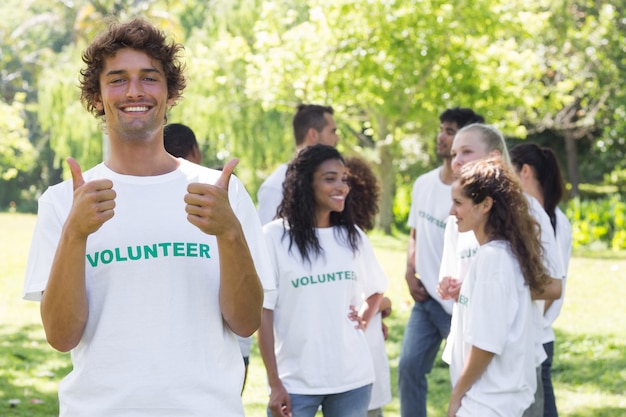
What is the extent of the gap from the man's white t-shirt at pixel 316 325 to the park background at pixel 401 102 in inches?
124

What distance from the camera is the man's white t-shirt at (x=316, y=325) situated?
4.88m

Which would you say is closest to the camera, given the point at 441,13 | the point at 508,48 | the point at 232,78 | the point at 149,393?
the point at 149,393

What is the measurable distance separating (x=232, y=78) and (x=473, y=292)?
2537 centimetres

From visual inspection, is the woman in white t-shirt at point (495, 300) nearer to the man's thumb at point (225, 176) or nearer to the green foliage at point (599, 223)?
the man's thumb at point (225, 176)

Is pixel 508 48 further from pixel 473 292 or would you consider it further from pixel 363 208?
pixel 473 292

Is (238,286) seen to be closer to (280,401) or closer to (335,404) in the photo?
(280,401)

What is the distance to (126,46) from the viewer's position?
3162 millimetres

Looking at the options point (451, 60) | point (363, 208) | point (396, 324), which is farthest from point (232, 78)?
point (363, 208)

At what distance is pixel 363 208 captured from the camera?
20.2 feet

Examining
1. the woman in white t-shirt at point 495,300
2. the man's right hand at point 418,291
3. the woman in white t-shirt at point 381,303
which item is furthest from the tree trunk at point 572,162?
the woman in white t-shirt at point 495,300

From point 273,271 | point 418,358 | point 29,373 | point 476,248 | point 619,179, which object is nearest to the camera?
point 273,271

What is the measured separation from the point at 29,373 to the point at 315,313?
5.39m

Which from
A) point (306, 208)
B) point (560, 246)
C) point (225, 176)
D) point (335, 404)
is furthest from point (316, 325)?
point (225, 176)

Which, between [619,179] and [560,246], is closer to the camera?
[560,246]
